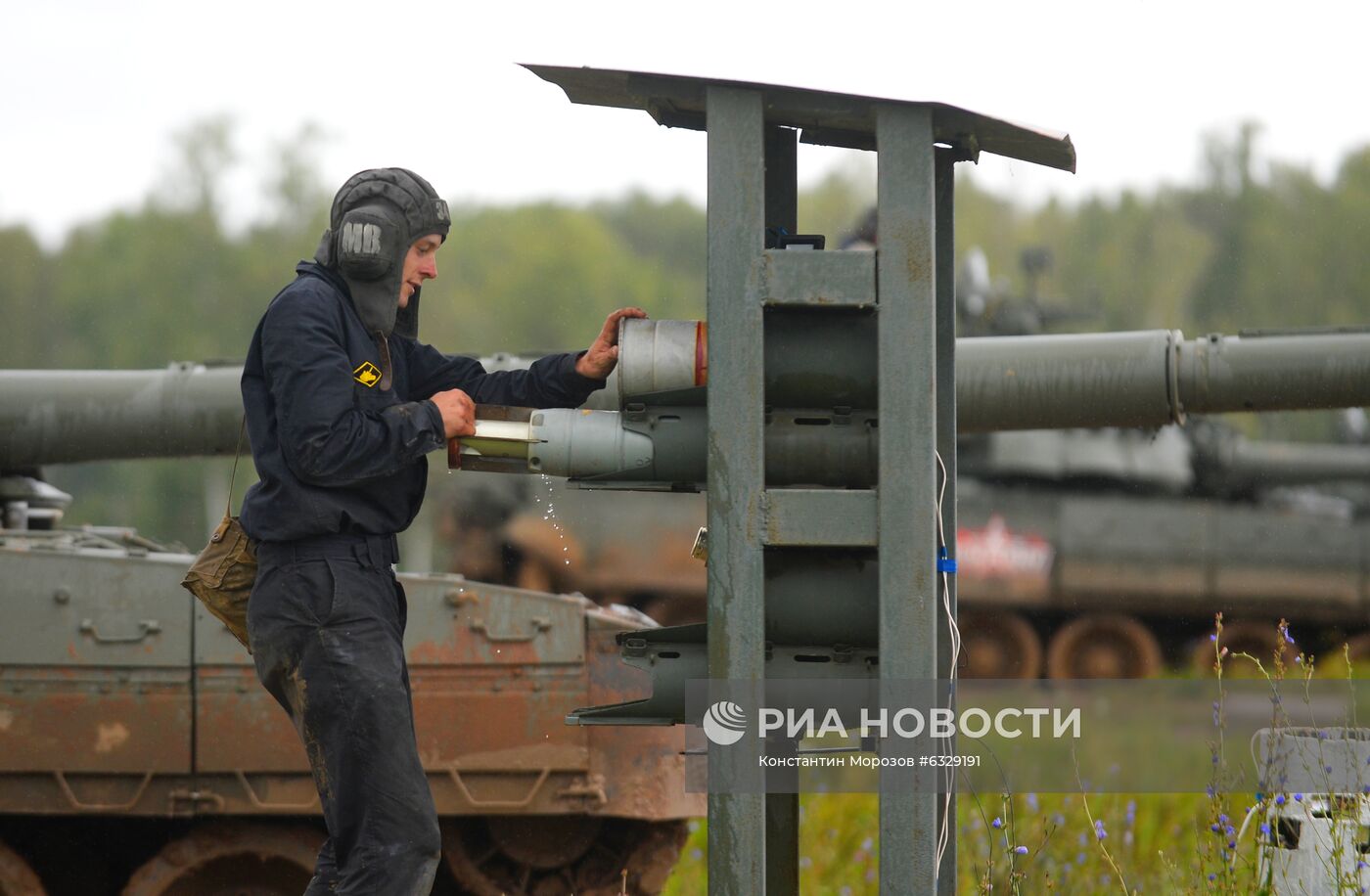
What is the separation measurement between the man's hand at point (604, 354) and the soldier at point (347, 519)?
170 mm

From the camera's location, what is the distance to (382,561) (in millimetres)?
4184

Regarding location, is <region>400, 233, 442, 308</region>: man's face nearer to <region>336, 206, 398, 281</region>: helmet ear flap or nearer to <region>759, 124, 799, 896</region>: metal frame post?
<region>336, 206, 398, 281</region>: helmet ear flap

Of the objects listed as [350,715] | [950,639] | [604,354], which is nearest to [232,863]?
[350,715]

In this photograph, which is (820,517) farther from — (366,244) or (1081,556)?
(1081,556)

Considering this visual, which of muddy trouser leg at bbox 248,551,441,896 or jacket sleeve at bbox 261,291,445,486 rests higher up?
jacket sleeve at bbox 261,291,445,486

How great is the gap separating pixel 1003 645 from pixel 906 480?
15.1 m

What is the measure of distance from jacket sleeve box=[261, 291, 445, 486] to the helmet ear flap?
15 cm

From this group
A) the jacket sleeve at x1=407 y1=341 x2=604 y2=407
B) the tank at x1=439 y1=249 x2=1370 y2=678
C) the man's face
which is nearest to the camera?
the man's face

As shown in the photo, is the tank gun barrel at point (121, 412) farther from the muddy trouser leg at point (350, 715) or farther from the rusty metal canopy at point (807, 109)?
the muddy trouser leg at point (350, 715)

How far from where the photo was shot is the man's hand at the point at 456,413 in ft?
13.5

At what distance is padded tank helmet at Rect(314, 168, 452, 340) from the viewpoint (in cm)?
418

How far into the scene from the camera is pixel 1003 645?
18.6 meters

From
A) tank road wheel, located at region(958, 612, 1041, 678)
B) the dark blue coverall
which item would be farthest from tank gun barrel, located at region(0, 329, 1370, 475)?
tank road wheel, located at region(958, 612, 1041, 678)

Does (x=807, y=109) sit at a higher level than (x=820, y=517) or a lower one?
higher
